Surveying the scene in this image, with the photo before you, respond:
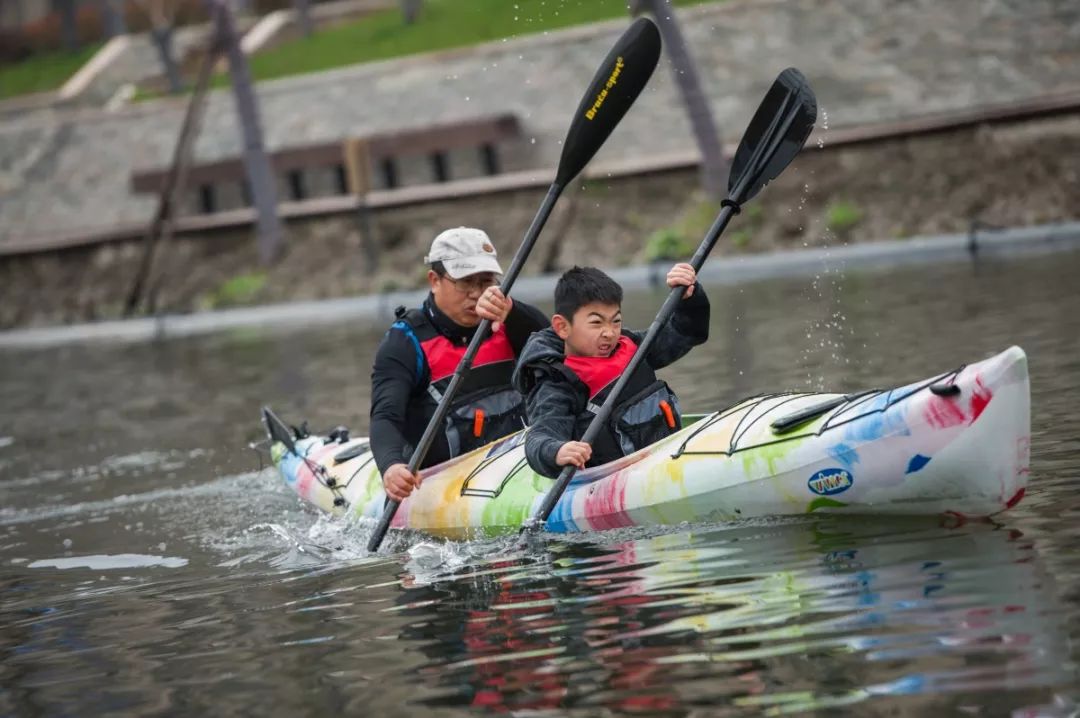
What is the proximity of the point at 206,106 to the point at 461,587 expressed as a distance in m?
27.1

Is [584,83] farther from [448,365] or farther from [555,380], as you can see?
[555,380]

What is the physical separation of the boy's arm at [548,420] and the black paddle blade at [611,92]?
141 cm

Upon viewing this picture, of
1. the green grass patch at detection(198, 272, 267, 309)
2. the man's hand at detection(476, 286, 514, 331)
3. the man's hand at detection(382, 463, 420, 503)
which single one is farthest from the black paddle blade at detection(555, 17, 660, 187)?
the green grass patch at detection(198, 272, 267, 309)

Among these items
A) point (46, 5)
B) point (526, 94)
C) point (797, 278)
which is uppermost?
point (46, 5)

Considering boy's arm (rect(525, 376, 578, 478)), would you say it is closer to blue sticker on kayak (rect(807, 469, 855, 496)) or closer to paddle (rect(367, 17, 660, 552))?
paddle (rect(367, 17, 660, 552))

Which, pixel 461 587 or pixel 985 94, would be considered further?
Answer: pixel 985 94

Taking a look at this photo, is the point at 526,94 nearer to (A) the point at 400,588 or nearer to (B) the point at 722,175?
(B) the point at 722,175

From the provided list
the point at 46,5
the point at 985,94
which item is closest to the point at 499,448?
the point at 985,94

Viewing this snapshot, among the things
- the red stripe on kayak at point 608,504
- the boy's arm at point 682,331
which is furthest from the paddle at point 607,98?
the red stripe on kayak at point 608,504

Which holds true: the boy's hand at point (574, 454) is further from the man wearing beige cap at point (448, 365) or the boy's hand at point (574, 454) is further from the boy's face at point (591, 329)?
the man wearing beige cap at point (448, 365)

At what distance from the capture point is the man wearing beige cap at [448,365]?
7.46 metres

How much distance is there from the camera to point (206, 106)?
32125mm

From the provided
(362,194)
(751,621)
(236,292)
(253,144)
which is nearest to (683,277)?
(751,621)

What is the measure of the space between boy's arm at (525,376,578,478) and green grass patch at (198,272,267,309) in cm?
1784
